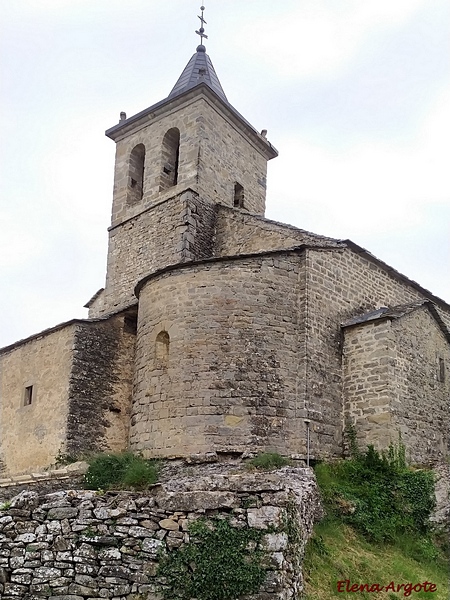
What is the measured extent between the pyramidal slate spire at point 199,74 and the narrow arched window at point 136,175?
1.97 m

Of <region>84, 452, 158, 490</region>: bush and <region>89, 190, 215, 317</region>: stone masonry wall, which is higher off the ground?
<region>89, 190, 215, 317</region>: stone masonry wall

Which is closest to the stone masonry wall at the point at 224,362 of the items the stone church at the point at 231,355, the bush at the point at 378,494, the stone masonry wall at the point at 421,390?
the stone church at the point at 231,355

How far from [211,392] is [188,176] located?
7491mm

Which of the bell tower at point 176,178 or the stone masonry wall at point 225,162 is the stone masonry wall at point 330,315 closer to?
the bell tower at point 176,178

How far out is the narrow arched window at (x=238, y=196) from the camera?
66.3 feet

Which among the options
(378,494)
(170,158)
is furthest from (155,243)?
(378,494)

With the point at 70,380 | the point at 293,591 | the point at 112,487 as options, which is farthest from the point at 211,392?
the point at 293,591

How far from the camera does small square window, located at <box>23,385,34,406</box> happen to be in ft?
55.1

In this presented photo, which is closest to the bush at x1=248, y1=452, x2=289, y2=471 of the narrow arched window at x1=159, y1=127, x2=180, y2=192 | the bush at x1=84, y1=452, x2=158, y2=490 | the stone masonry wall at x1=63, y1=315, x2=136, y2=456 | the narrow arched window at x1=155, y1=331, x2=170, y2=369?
the bush at x1=84, y1=452, x2=158, y2=490

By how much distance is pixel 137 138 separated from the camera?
20766 millimetres

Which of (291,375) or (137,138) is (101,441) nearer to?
(291,375)

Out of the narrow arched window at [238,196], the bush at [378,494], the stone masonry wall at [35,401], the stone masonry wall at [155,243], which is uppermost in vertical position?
the narrow arched window at [238,196]

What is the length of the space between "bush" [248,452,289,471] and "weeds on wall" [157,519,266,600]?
523cm

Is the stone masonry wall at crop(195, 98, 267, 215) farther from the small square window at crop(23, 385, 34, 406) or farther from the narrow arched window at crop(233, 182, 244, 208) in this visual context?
the small square window at crop(23, 385, 34, 406)
